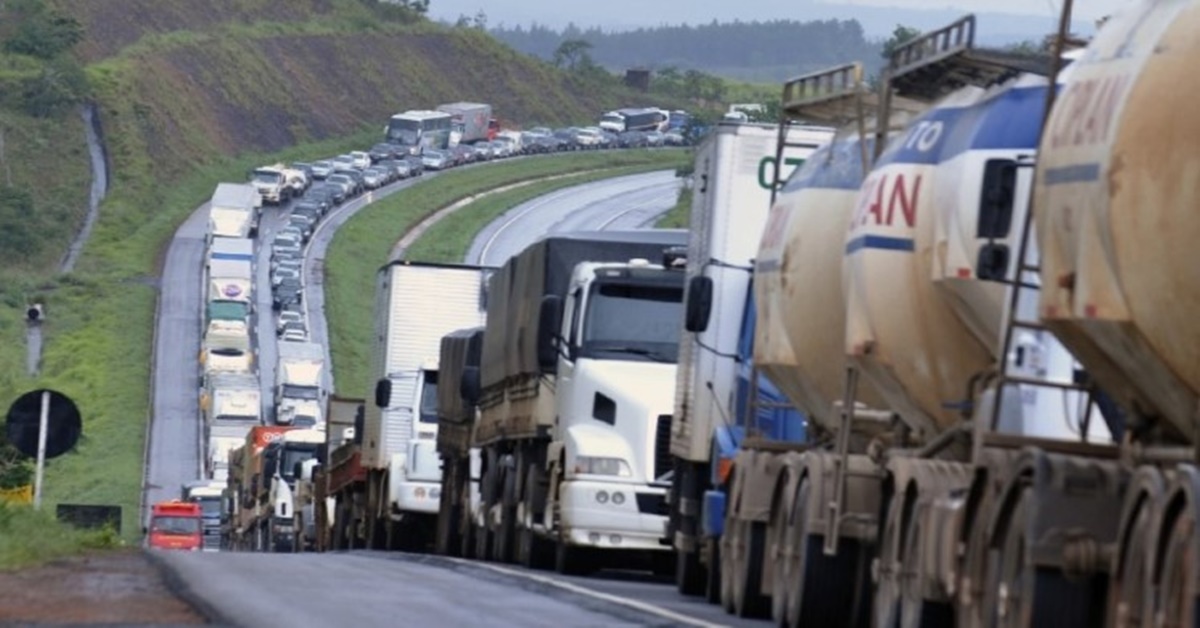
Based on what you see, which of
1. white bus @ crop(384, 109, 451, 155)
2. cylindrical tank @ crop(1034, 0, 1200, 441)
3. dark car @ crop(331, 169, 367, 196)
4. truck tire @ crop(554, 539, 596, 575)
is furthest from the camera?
white bus @ crop(384, 109, 451, 155)

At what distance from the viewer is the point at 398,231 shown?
396 feet

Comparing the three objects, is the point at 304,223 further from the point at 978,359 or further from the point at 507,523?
the point at 978,359

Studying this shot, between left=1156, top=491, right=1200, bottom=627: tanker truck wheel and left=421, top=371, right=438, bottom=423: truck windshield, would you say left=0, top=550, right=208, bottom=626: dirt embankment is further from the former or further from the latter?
left=421, top=371, right=438, bottom=423: truck windshield

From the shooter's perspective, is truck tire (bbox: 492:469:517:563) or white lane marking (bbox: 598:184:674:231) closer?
truck tire (bbox: 492:469:517:563)

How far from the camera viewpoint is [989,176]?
14.6 m

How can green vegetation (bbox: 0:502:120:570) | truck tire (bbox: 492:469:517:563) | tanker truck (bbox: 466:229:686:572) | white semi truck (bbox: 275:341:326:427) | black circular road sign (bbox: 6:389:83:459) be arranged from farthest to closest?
white semi truck (bbox: 275:341:326:427)
truck tire (bbox: 492:469:517:563)
black circular road sign (bbox: 6:389:83:459)
tanker truck (bbox: 466:229:686:572)
green vegetation (bbox: 0:502:120:570)

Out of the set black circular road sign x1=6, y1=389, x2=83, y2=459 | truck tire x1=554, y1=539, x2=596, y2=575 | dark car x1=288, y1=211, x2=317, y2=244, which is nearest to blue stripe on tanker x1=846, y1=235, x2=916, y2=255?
truck tire x1=554, y1=539, x2=596, y2=575

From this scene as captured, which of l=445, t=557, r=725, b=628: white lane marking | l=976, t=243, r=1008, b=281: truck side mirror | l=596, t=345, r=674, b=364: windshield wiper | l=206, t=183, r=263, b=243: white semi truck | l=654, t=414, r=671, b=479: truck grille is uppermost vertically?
l=206, t=183, r=263, b=243: white semi truck

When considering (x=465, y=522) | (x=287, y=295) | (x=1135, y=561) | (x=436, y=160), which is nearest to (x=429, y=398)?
(x=465, y=522)

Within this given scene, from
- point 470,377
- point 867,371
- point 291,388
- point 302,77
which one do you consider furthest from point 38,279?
point 867,371

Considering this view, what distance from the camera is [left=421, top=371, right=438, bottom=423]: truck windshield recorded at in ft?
132

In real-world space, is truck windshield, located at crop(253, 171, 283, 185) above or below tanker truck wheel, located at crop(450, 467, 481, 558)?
above

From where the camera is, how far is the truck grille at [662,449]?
26.4m

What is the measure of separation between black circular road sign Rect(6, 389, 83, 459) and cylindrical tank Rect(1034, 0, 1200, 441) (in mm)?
18276
